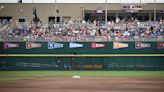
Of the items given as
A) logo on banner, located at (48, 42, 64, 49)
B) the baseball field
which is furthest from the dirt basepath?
logo on banner, located at (48, 42, 64, 49)

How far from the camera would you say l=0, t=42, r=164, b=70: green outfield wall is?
3616cm

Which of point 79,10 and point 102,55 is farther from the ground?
point 79,10

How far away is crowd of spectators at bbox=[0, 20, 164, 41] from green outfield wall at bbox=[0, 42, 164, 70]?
2.89 feet

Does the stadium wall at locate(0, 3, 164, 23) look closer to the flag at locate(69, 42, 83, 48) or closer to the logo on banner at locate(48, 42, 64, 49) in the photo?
the logo on banner at locate(48, 42, 64, 49)

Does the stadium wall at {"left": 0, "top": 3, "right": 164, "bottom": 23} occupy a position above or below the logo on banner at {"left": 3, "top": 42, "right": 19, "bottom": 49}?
above

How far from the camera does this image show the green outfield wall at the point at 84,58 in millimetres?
36156

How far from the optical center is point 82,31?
1485 inches

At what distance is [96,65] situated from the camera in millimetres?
36312

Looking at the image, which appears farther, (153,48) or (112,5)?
(112,5)

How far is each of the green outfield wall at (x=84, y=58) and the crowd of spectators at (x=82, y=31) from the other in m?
0.88

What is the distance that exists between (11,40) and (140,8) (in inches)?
493

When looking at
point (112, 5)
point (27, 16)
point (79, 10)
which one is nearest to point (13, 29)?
point (27, 16)

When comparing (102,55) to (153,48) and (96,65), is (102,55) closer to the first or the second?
(96,65)

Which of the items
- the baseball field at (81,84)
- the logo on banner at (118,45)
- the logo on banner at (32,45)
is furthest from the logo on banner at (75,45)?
the baseball field at (81,84)
